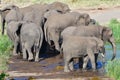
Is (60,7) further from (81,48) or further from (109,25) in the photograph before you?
(81,48)

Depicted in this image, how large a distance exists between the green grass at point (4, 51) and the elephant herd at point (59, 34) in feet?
1.12

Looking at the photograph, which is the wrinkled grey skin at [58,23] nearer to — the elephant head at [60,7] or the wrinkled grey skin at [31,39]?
the wrinkled grey skin at [31,39]

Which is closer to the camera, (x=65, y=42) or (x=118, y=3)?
(x=65, y=42)

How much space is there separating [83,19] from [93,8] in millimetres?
14423

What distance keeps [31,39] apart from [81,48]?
2324 mm

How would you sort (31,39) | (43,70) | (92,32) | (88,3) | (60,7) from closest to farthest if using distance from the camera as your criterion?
(43,70), (92,32), (31,39), (60,7), (88,3)

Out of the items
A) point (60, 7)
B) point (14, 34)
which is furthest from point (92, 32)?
point (60, 7)

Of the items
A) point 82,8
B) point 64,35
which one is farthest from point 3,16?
point 82,8

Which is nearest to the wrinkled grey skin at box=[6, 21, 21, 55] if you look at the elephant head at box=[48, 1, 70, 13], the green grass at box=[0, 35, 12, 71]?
the green grass at box=[0, 35, 12, 71]

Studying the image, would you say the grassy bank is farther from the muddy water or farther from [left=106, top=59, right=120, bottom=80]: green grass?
[left=106, top=59, right=120, bottom=80]: green grass

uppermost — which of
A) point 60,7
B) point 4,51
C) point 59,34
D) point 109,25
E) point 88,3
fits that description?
point 60,7

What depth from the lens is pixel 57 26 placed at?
53.0 ft

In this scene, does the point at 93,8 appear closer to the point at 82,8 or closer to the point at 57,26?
the point at 82,8

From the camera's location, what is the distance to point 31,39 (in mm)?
14914
